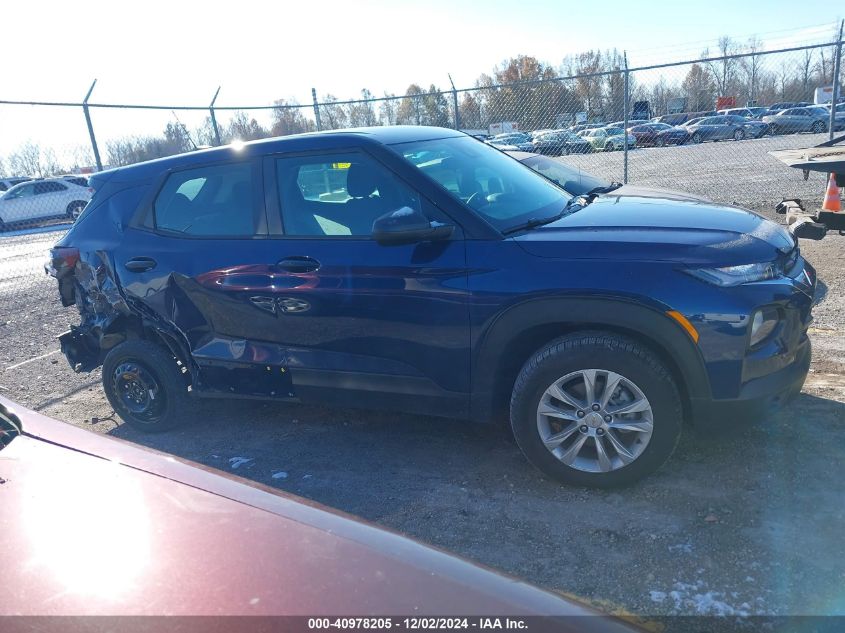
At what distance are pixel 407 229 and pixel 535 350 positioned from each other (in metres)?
0.90

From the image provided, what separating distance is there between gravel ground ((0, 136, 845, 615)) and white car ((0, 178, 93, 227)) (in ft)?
63.7

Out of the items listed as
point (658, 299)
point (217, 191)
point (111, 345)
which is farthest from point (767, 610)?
point (111, 345)

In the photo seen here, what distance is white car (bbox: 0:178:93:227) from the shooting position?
71.3ft

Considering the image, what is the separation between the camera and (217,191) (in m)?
4.35

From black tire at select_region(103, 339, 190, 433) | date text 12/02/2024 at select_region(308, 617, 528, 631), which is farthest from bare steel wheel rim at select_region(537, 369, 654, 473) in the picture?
black tire at select_region(103, 339, 190, 433)

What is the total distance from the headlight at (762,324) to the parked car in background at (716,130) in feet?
74.1

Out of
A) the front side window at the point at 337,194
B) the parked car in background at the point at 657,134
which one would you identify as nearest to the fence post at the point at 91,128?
the front side window at the point at 337,194

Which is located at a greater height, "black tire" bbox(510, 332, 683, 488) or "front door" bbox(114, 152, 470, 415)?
"front door" bbox(114, 152, 470, 415)

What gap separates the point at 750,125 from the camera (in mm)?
24422

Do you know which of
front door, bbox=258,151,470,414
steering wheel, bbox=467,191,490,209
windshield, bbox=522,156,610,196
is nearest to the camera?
front door, bbox=258,151,470,414

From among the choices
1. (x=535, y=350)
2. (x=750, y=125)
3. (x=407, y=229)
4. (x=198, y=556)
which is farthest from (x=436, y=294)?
(x=750, y=125)

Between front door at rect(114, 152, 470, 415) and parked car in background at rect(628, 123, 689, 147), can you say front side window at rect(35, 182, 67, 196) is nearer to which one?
parked car in background at rect(628, 123, 689, 147)

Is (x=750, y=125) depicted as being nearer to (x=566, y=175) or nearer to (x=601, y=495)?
(x=566, y=175)

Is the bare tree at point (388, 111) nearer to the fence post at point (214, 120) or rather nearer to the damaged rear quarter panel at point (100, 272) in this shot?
the fence post at point (214, 120)
